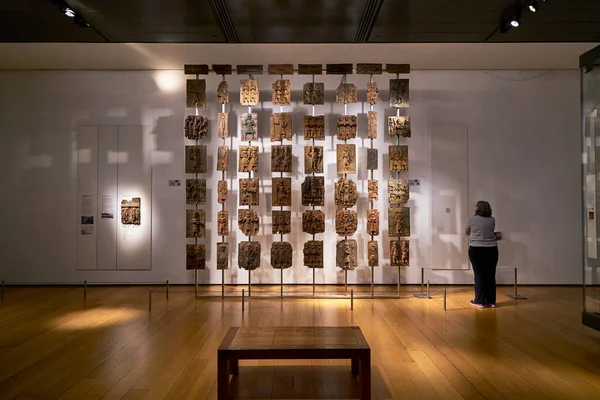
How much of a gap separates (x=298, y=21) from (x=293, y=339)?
11.7 ft

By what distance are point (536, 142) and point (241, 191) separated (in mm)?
6539

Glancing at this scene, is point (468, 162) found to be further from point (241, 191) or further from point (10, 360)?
point (10, 360)

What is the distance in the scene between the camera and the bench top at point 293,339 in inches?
173

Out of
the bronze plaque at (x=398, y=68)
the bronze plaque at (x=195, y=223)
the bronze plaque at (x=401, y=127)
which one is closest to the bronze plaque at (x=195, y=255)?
the bronze plaque at (x=195, y=223)

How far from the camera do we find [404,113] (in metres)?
11.5

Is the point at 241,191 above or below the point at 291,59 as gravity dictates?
below

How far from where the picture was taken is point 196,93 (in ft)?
32.6

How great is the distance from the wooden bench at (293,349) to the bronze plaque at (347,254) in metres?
4.96

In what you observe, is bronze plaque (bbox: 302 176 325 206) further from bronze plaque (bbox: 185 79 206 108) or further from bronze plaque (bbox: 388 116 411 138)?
bronze plaque (bbox: 185 79 206 108)

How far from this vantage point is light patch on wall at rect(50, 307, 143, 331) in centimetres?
751

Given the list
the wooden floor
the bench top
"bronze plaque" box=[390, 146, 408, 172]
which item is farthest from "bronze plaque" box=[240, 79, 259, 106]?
the bench top

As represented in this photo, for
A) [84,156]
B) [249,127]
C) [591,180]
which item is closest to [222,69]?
[249,127]

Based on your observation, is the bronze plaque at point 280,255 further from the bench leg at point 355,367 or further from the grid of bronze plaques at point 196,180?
the bench leg at point 355,367

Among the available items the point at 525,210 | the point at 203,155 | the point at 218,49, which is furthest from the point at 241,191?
the point at 525,210
